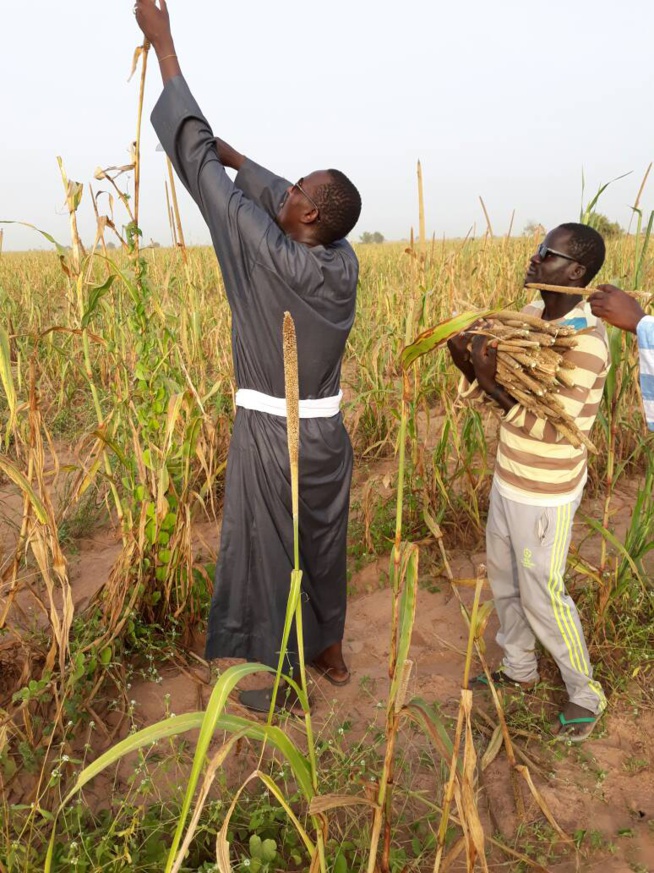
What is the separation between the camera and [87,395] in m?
4.00

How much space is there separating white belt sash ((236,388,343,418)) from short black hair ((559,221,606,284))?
710 millimetres

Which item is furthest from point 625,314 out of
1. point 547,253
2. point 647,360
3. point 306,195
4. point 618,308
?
point 306,195

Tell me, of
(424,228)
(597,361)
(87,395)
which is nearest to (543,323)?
(597,361)

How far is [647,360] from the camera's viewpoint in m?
1.44

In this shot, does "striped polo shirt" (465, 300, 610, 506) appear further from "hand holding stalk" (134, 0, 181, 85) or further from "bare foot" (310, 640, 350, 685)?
"hand holding stalk" (134, 0, 181, 85)

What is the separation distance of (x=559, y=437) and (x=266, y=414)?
0.75 metres

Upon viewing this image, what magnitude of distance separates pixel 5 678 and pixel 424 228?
70.9 inches

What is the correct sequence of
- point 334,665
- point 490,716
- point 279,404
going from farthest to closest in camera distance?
point 334,665, point 490,716, point 279,404

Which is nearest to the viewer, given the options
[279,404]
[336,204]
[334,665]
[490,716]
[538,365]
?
[538,365]

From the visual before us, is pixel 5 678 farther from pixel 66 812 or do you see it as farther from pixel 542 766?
pixel 542 766

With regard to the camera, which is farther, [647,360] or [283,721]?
[283,721]

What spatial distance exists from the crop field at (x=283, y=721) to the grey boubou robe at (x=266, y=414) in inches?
7.5

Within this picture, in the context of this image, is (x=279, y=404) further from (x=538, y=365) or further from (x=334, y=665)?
(x=334, y=665)

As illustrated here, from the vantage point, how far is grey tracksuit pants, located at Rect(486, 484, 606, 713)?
1.56m
